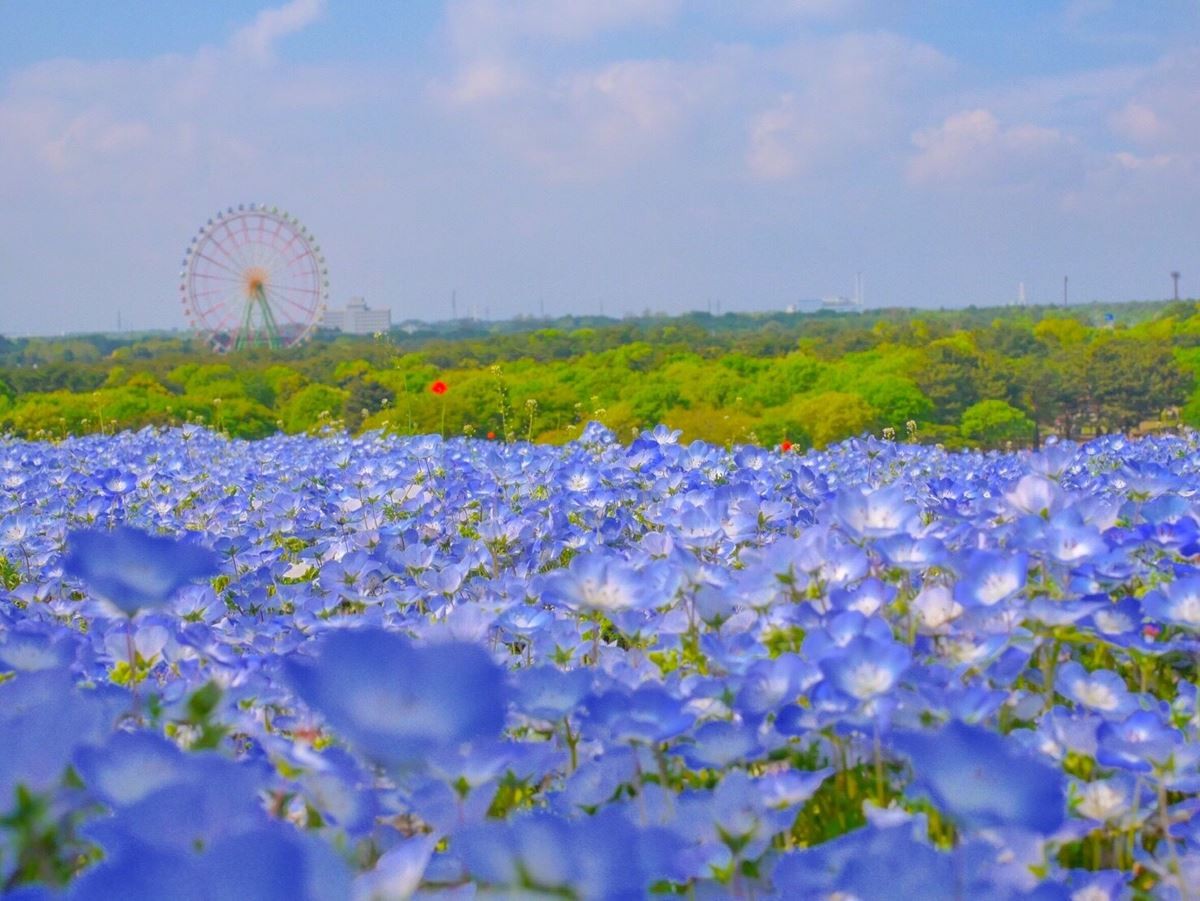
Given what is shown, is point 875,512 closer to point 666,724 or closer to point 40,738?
point 666,724

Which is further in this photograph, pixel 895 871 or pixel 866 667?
pixel 866 667

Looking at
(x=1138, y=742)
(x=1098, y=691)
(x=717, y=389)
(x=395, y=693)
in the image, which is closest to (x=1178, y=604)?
(x=1098, y=691)

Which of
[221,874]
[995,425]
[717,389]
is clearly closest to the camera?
[221,874]

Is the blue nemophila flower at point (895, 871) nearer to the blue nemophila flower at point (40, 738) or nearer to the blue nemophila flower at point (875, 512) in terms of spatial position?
the blue nemophila flower at point (40, 738)

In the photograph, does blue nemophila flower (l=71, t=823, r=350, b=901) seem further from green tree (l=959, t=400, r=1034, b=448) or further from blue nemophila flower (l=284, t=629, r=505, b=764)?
green tree (l=959, t=400, r=1034, b=448)

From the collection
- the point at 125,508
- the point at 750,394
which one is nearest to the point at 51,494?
the point at 125,508

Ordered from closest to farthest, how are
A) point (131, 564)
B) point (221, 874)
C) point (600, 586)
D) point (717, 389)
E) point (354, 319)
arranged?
1. point (221, 874)
2. point (131, 564)
3. point (600, 586)
4. point (717, 389)
5. point (354, 319)

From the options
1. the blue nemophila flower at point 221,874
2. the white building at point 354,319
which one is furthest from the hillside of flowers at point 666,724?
the white building at point 354,319
